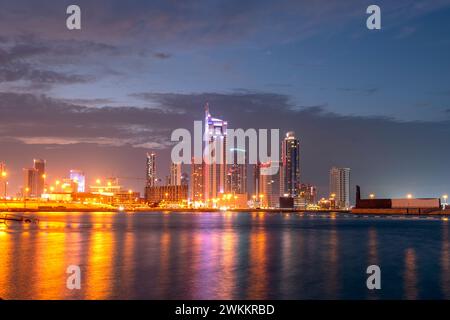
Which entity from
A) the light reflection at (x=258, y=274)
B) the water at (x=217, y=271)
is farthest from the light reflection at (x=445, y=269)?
the light reflection at (x=258, y=274)

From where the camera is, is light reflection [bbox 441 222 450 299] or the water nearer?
the water

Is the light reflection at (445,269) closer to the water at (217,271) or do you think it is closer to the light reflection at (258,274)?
the water at (217,271)

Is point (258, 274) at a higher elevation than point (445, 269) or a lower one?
higher

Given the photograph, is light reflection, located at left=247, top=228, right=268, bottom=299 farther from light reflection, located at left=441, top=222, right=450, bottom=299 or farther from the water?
light reflection, located at left=441, top=222, right=450, bottom=299

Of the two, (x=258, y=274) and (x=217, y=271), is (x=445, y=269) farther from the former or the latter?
(x=217, y=271)

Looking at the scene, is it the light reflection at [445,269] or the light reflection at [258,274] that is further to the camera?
the light reflection at [445,269]

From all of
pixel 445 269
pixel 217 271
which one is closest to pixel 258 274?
pixel 217 271

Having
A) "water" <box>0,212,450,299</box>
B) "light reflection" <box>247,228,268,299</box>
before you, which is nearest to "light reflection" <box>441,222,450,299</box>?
"water" <box>0,212,450,299</box>

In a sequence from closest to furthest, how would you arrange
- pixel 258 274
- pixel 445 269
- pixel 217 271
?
pixel 258 274
pixel 217 271
pixel 445 269
